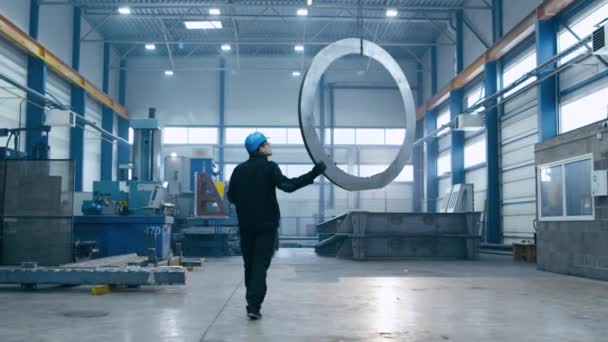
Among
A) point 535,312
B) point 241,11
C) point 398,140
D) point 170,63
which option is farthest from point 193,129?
point 535,312

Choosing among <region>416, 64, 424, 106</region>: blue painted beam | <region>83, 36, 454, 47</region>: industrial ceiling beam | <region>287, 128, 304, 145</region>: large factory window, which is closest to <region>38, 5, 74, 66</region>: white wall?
<region>83, 36, 454, 47</region>: industrial ceiling beam

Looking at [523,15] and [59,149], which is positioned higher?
[523,15]

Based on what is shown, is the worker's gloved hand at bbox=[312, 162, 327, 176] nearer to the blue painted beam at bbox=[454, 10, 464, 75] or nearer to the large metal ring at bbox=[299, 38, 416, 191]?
the large metal ring at bbox=[299, 38, 416, 191]

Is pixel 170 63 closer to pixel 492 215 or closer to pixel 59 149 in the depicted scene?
pixel 59 149

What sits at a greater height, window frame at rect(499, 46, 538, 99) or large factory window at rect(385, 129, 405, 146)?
window frame at rect(499, 46, 538, 99)

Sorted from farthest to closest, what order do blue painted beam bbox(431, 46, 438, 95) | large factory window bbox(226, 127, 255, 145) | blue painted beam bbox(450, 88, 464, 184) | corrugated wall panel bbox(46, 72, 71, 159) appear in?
large factory window bbox(226, 127, 255, 145)
blue painted beam bbox(431, 46, 438, 95)
blue painted beam bbox(450, 88, 464, 184)
corrugated wall panel bbox(46, 72, 71, 159)

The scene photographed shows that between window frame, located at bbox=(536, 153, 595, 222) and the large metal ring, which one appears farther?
window frame, located at bbox=(536, 153, 595, 222)

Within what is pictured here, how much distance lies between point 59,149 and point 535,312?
58.8 ft

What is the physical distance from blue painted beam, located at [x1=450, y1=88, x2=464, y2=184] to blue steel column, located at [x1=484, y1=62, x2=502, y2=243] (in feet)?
10.1

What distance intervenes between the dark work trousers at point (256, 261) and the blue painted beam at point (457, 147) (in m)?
17.8

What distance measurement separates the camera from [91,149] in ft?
75.1

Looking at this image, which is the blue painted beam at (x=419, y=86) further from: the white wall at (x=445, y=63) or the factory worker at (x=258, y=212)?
the factory worker at (x=258, y=212)

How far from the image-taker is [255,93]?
86.4ft

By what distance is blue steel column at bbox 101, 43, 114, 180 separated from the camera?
23609mm
